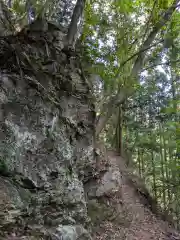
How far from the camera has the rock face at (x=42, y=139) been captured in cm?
363

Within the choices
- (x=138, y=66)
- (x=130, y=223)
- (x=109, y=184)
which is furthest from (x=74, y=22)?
(x=130, y=223)

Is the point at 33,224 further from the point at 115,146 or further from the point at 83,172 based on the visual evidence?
the point at 115,146

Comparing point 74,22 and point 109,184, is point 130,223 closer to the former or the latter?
point 109,184

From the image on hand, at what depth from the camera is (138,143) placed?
9.35m

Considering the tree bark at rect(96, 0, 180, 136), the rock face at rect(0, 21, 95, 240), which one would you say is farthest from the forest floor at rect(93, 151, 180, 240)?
the tree bark at rect(96, 0, 180, 136)

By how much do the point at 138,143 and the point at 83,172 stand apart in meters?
3.95

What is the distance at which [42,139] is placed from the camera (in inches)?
180

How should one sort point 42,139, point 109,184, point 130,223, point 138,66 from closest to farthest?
point 42,139
point 130,223
point 138,66
point 109,184

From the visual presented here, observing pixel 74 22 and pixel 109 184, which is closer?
pixel 74 22

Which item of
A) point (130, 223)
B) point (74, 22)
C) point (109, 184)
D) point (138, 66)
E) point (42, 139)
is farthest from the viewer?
point (109, 184)

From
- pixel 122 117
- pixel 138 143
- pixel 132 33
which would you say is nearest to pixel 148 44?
pixel 132 33

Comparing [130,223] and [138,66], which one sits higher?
[138,66]

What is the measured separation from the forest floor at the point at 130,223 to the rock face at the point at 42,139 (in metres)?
1.48

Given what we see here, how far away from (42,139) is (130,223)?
4314mm
